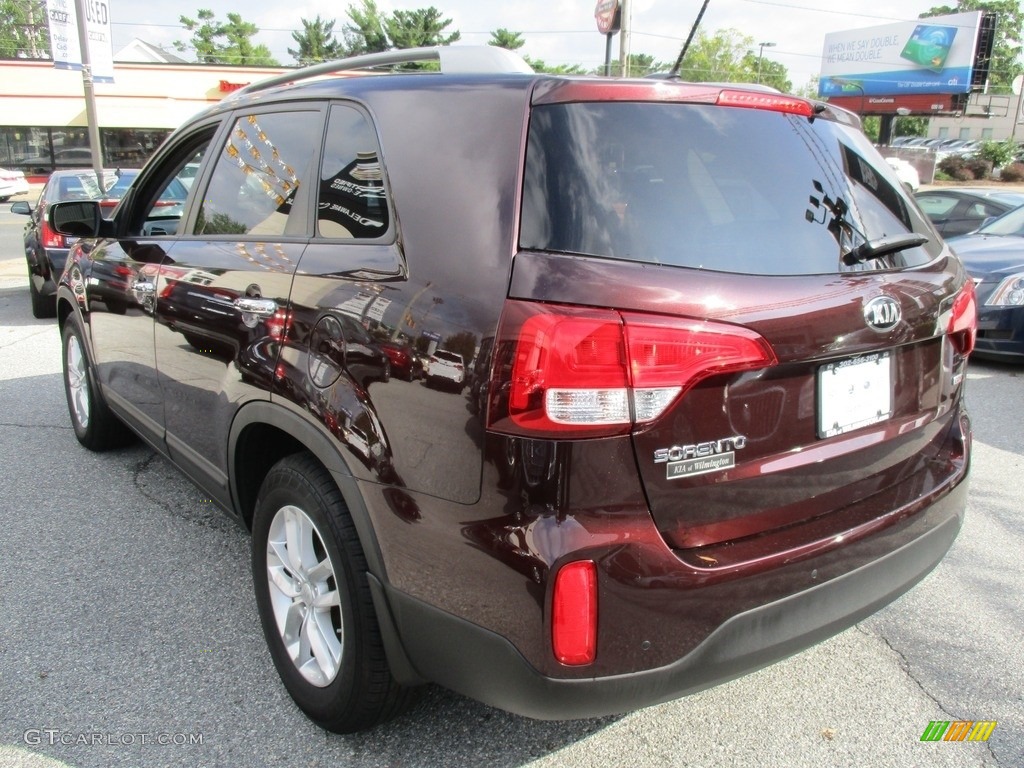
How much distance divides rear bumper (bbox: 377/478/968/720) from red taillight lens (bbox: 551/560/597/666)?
68 millimetres

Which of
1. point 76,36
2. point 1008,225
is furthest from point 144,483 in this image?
point 76,36

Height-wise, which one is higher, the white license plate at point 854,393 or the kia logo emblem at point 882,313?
the kia logo emblem at point 882,313

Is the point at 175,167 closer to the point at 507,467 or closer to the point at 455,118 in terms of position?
the point at 455,118

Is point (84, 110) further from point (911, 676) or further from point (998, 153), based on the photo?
point (998, 153)

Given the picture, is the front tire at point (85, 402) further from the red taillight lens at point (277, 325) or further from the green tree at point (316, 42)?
the green tree at point (316, 42)

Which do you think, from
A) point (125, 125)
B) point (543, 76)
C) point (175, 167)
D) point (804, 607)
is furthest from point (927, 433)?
point (125, 125)

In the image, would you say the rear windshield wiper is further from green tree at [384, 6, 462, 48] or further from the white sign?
green tree at [384, 6, 462, 48]

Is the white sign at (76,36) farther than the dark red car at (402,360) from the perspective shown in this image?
Yes

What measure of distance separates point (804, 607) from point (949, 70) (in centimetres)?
5875

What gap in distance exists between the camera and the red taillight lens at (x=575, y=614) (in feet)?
5.42

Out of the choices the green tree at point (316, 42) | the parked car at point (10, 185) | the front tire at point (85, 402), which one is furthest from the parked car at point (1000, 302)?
the green tree at point (316, 42)

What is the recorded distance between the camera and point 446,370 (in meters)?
1.78

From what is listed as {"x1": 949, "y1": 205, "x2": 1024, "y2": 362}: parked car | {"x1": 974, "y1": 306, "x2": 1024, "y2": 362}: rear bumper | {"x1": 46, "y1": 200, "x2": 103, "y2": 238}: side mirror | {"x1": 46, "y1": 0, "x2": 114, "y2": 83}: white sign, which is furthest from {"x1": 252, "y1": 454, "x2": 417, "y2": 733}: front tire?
{"x1": 46, "y1": 0, "x2": 114, "y2": 83}: white sign

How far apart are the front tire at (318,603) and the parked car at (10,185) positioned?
31.4m
